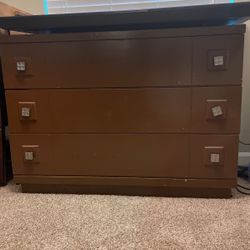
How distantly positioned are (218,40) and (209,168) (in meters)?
0.52

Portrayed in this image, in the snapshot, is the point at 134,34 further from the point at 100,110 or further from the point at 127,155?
the point at 127,155

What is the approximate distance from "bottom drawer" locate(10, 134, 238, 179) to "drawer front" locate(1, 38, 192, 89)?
235mm

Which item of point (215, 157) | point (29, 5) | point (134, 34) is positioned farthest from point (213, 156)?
point (29, 5)

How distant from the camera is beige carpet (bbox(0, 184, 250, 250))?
0.85 m

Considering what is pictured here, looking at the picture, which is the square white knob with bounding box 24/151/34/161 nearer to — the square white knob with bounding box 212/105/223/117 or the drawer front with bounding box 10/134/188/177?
the drawer front with bounding box 10/134/188/177

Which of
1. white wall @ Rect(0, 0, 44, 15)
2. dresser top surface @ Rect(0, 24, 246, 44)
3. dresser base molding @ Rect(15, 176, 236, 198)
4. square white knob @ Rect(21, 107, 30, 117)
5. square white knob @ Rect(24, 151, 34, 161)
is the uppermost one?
white wall @ Rect(0, 0, 44, 15)

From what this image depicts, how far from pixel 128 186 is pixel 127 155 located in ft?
0.49

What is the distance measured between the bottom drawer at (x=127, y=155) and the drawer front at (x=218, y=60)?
236 mm

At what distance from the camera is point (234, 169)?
1.11 meters

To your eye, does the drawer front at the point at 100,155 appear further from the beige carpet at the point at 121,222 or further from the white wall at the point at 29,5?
the white wall at the point at 29,5

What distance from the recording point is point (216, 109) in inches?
41.6

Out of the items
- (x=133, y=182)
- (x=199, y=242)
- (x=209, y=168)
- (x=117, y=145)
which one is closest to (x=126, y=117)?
(x=117, y=145)

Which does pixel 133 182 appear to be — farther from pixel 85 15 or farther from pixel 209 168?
pixel 85 15

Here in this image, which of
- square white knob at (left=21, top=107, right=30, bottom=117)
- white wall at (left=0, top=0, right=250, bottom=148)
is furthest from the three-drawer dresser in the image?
white wall at (left=0, top=0, right=250, bottom=148)
